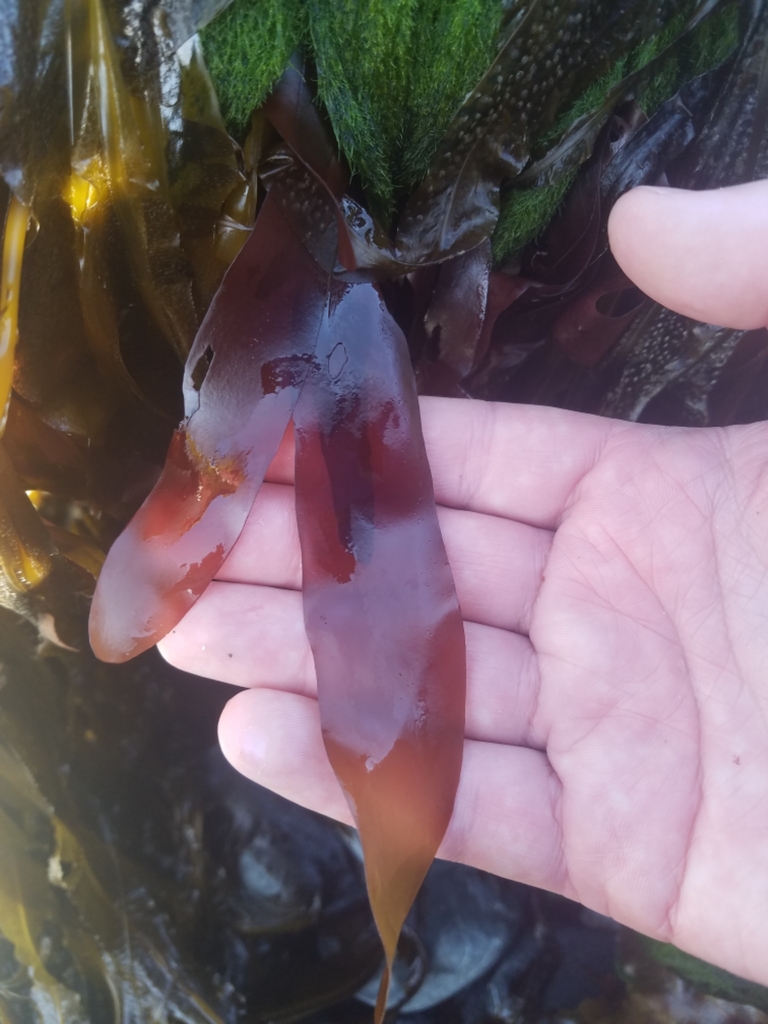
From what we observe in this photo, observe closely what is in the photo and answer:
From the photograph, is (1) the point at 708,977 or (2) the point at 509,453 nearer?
(2) the point at 509,453

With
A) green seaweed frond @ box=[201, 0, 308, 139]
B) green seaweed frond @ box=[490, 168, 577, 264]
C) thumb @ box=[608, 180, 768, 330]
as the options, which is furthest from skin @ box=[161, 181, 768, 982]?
green seaweed frond @ box=[201, 0, 308, 139]

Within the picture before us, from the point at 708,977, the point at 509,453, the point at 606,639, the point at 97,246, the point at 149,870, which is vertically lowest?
the point at 708,977

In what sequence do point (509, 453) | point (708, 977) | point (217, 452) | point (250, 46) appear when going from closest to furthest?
point (250, 46) < point (217, 452) < point (509, 453) < point (708, 977)

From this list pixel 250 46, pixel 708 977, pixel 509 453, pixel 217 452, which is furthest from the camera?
pixel 708 977

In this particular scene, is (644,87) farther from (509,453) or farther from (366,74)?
(509,453)

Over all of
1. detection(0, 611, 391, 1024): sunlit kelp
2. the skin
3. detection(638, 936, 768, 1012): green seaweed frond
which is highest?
the skin

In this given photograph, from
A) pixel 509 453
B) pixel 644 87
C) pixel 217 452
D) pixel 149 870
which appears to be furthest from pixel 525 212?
pixel 149 870

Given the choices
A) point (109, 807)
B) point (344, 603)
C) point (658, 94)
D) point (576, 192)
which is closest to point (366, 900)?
point (109, 807)

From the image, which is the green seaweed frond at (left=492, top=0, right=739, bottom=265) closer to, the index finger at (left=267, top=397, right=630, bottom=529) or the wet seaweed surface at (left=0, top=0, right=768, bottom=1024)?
the wet seaweed surface at (left=0, top=0, right=768, bottom=1024)
